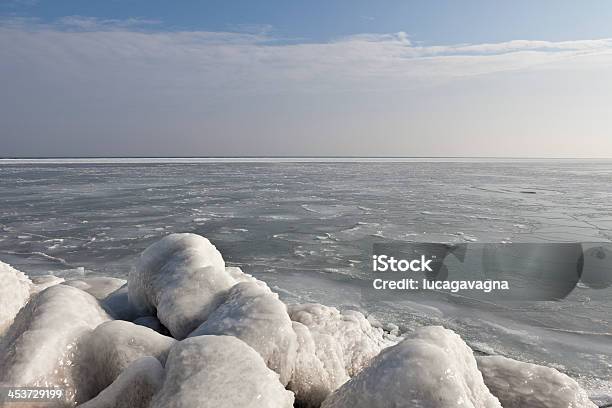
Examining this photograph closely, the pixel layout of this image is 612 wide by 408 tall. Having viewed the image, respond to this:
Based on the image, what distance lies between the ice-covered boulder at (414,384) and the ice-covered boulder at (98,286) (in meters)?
3.03

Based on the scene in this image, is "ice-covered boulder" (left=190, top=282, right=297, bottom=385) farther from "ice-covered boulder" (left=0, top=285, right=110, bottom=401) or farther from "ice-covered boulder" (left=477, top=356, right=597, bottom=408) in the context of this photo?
"ice-covered boulder" (left=477, top=356, right=597, bottom=408)

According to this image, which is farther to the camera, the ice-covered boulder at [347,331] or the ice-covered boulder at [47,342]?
the ice-covered boulder at [347,331]

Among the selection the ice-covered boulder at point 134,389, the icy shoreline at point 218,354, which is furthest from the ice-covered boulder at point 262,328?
the ice-covered boulder at point 134,389

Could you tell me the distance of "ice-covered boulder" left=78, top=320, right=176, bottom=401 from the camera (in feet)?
7.70

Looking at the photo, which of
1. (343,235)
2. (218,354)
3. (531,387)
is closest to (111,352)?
(218,354)

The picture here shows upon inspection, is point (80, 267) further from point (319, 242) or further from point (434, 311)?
point (434, 311)

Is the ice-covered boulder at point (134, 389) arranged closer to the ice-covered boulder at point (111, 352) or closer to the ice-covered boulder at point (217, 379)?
the ice-covered boulder at point (217, 379)

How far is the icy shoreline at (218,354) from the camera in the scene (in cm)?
197

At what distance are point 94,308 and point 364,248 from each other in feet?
17.0

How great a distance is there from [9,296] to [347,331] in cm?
234

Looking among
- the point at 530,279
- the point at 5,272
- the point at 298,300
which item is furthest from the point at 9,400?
the point at 530,279

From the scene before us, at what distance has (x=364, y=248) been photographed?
25.0ft

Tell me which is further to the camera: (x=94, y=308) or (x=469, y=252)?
(x=469, y=252)

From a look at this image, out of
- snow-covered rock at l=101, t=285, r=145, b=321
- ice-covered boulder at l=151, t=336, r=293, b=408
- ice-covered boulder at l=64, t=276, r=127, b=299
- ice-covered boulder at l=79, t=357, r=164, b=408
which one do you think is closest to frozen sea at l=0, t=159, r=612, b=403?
ice-covered boulder at l=64, t=276, r=127, b=299
